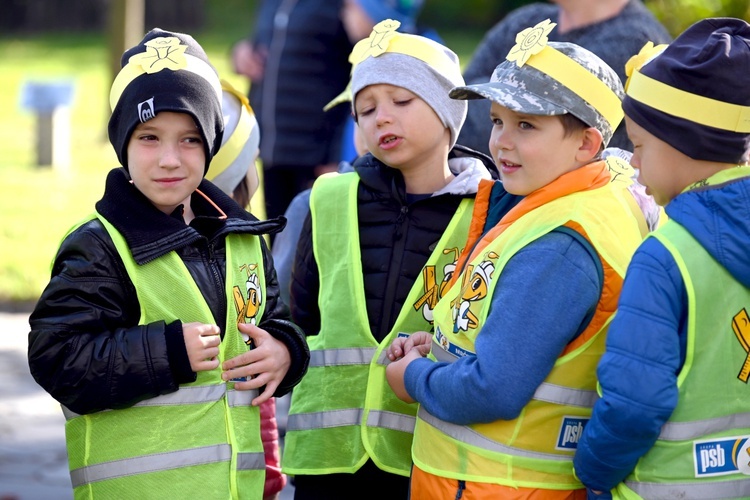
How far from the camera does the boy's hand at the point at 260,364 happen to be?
3.14 m

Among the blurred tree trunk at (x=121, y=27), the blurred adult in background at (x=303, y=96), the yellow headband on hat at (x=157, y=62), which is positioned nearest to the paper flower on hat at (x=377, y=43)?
the yellow headband on hat at (x=157, y=62)

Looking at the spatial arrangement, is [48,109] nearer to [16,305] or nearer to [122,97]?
[16,305]

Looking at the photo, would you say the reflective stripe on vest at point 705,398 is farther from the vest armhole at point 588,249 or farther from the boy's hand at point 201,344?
the boy's hand at point 201,344

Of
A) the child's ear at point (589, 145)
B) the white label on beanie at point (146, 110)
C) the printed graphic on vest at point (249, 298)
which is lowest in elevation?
the printed graphic on vest at point (249, 298)

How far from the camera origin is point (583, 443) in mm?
2750

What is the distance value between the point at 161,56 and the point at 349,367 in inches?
45.8

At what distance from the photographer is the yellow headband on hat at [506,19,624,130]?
2924 mm

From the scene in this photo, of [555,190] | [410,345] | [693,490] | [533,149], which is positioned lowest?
[693,490]

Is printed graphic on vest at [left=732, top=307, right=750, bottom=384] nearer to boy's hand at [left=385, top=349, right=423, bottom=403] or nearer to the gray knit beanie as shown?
boy's hand at [left=385, top=349, right=423, bottom=403]

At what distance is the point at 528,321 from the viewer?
2768mm

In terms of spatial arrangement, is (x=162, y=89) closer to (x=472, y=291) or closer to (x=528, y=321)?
(x=472, y=291)

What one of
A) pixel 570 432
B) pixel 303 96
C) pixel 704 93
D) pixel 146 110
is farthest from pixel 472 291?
pixel 303 96

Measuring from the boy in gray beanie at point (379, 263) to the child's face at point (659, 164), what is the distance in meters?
0.82

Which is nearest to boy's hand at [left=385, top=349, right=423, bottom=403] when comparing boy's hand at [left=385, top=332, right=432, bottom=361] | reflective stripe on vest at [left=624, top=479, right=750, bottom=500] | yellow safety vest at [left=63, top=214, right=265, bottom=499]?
boy's hand at [left=385, top=332, right=432, bottom=361]
